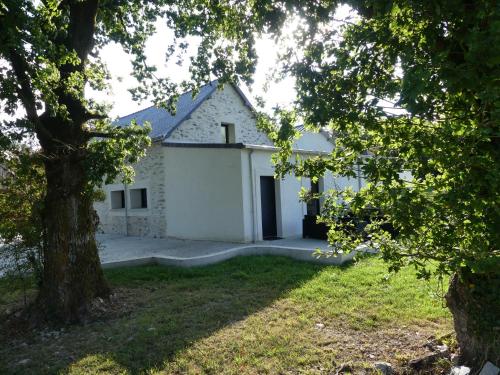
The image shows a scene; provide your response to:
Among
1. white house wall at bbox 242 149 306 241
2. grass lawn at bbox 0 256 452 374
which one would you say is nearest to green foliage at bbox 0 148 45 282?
grass lawn at bbox 0 256 452 374

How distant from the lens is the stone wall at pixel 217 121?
1488 centimetres

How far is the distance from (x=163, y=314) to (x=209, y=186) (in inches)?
290

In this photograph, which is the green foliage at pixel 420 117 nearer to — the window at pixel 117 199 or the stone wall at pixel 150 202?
the stone wall at pixel 150 202

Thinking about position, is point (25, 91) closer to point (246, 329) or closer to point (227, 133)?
point (246, 329)

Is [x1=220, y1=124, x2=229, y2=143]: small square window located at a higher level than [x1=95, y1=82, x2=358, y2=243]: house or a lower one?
higher

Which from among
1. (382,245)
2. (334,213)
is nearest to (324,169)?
(334,213)

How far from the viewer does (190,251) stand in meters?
11.1

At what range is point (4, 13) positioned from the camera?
432cm

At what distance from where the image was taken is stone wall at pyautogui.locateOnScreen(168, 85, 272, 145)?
14883mm

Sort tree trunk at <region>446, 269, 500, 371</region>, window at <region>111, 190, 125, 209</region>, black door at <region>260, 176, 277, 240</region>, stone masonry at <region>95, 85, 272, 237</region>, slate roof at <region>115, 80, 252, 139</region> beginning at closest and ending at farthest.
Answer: tree trunk at <region>446, 269, 500, 371</region> → black door at <region>260, 176, 277, 240</region> → stone masonry at <region>95, 85, 272, 237</region> → slate roof at <region>115, 80, 252, 139</region> → window at <region>111, 190, 125, 209</region>

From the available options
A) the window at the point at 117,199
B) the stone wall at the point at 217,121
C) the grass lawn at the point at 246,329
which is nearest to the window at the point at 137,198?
the window at the point at 117,199

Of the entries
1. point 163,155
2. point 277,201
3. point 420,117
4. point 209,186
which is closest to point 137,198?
point 163,155

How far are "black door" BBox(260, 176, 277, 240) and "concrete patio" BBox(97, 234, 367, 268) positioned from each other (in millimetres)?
999

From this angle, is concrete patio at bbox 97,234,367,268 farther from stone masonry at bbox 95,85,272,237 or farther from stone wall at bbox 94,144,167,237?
stone masonry at bbox 95,85,272,237
